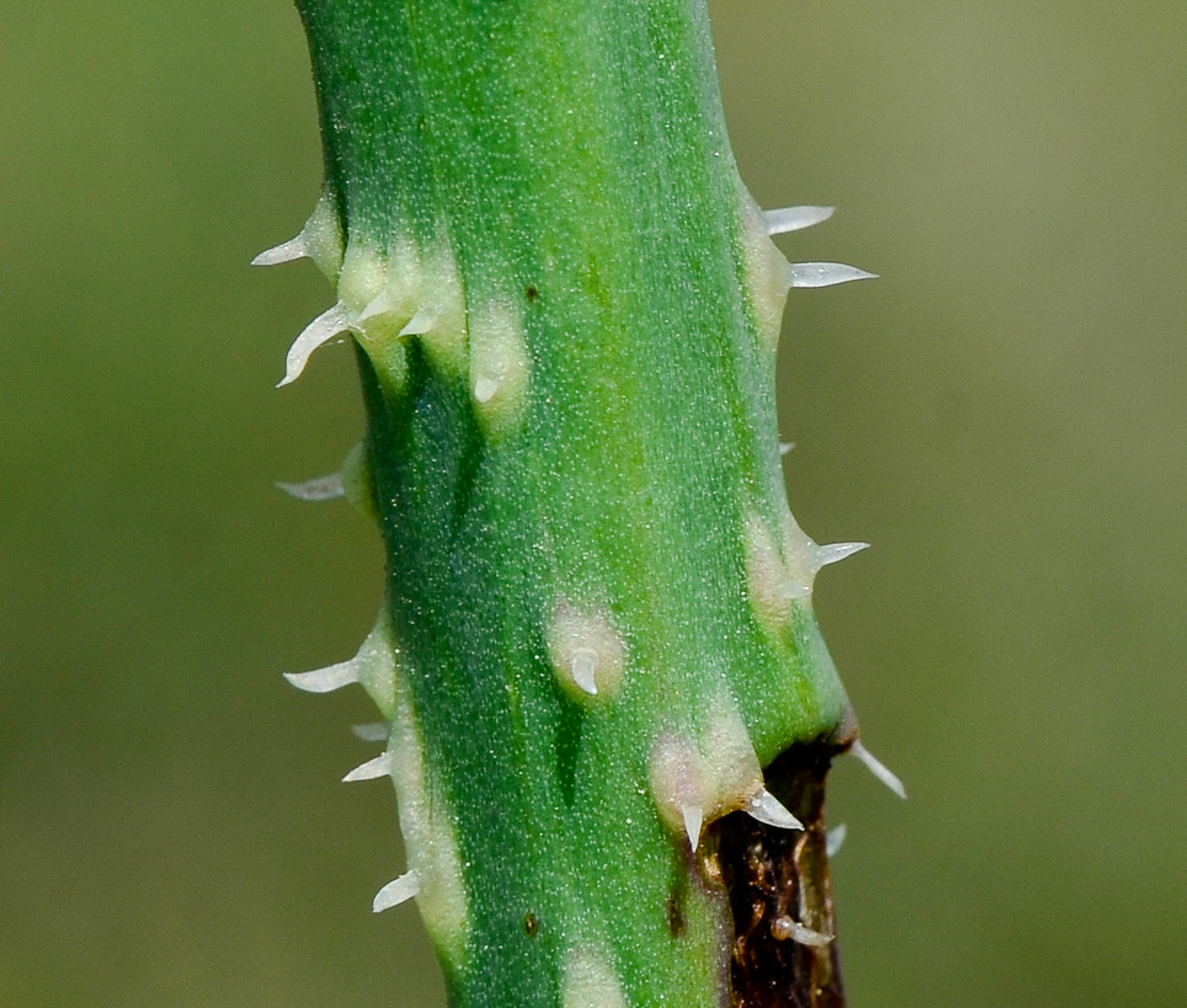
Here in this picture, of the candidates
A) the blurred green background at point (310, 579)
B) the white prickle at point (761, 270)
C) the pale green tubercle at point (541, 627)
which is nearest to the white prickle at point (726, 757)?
the pale green tubercle at point (541, 627)

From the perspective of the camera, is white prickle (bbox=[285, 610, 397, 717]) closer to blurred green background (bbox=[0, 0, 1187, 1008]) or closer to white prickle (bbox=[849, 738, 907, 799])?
white prickle (bbox=[849, 738, 907, 799])

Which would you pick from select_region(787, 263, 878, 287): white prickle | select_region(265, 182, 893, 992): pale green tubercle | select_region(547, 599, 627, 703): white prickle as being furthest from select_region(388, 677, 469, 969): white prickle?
select_region(787, 263, 878, 287): white prickle

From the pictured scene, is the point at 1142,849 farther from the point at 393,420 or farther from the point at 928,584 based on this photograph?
the point at 393,420

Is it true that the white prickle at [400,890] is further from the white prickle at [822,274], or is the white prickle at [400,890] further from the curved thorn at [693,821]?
the white prickle at [822,274]

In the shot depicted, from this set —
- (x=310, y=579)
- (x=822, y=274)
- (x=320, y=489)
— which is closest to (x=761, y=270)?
(x=822, y=274)

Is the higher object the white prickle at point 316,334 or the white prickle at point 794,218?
the white prickle at point 316,334
